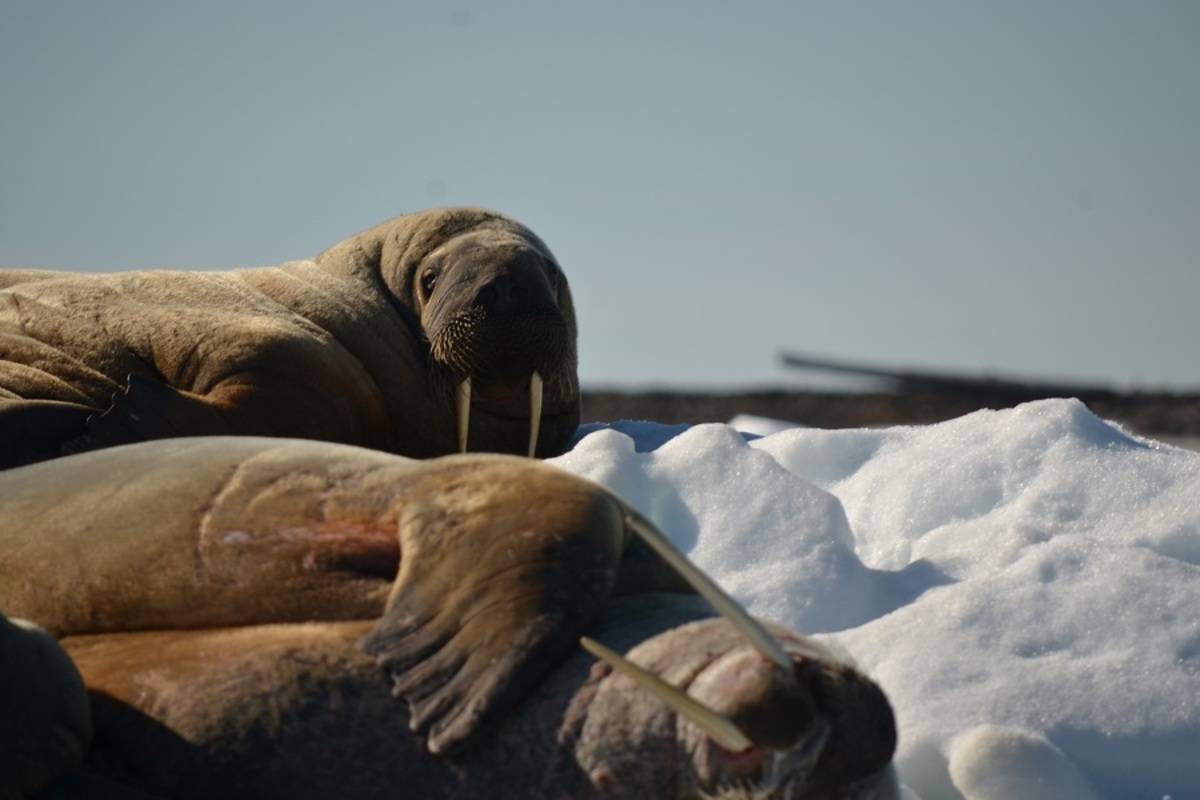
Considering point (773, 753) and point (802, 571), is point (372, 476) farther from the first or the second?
point (802, 571)

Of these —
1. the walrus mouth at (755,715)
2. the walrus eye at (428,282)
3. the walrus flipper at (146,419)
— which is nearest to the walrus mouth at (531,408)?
the walrus eye at (428,282)

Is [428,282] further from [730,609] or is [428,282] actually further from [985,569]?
[730,609]

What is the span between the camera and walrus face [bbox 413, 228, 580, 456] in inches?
282

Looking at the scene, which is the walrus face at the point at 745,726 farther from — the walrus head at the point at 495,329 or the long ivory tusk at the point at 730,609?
the walrus head at the point at 495,329

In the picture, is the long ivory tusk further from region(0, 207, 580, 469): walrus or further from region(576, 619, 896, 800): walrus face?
region(0, 207, 580, 469): walrus

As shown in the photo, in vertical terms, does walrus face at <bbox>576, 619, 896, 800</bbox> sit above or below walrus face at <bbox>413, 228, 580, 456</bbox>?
above

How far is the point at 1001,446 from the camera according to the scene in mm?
5188

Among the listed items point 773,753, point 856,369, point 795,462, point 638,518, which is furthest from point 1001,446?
point 773,753

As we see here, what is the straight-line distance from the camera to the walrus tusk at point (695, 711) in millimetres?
2486

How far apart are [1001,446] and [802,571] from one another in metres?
1.04

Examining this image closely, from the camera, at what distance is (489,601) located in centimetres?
278

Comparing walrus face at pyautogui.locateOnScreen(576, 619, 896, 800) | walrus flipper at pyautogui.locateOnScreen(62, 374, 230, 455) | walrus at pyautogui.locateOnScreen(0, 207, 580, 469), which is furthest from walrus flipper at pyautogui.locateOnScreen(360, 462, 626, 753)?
walrus at pyautogui.locateOnScreen(0, 207, 580, 469)

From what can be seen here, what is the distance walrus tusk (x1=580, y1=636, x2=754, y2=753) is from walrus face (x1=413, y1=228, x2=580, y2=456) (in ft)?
14.6

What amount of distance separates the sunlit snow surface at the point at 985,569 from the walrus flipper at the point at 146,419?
1.47 m
